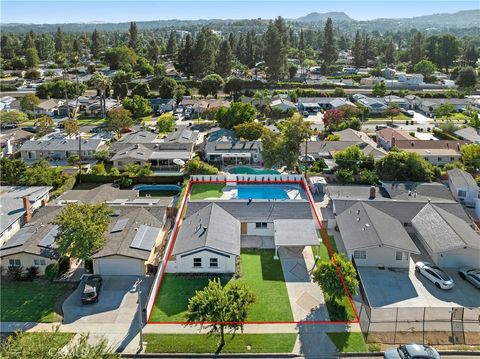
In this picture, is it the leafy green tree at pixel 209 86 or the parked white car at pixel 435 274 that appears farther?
the leafy green tree at pixel 209 86

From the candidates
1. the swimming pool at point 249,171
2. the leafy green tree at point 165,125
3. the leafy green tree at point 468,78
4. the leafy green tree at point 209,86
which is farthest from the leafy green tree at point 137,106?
the leafy green tree at point 468,78

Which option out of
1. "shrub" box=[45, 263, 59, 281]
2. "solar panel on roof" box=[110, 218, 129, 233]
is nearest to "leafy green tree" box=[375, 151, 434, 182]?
"solar panel on roof" box=[110, 218, 129, 233]

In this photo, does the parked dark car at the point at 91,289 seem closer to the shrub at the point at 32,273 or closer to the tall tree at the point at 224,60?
the shrub at the point at 32,273

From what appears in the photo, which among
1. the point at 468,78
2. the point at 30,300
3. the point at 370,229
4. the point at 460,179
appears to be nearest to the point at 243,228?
the point at 370,229

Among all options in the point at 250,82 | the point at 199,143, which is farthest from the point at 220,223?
the point at 250,82

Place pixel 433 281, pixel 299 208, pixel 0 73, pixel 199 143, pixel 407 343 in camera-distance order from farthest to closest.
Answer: pixel 0 73, pixel 199 143, pixel 299 208, pixel 433 281, pixel 407 343

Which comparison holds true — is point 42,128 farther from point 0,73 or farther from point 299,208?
point 0,73
